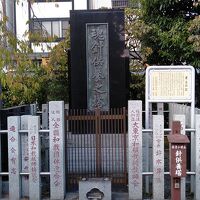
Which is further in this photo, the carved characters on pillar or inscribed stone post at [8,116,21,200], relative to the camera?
the carved characters on pillar

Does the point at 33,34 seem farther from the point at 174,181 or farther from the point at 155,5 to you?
the point at 155,5

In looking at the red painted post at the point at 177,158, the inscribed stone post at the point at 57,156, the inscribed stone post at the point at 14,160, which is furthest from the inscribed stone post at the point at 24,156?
the red painted post at the point at 177,158

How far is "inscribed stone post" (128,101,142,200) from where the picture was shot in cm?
752

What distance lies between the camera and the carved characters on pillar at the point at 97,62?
38.2ft

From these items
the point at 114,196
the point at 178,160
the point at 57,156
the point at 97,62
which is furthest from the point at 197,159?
the point at 97,62

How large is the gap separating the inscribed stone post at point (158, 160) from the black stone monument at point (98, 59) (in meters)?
4.32

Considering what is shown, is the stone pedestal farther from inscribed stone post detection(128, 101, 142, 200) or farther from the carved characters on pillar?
the carved characters on pillar

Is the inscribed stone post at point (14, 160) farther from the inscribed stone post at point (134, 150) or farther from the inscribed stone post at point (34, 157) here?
the inscribed stone post at point (134, 150)

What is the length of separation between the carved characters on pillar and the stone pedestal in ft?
14.7

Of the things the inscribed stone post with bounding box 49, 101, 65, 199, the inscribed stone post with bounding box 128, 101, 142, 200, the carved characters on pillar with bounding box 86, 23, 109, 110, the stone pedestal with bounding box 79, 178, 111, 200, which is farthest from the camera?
the carved characters on pillar with bounding box 86, 23, 109, 110

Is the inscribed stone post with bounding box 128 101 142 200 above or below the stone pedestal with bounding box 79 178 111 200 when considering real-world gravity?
above

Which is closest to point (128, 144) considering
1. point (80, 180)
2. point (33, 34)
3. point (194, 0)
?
point (80, 180)

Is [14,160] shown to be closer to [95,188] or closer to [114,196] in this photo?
→ [95,188]

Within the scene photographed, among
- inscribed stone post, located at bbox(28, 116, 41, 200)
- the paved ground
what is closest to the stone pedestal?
the paved ground
